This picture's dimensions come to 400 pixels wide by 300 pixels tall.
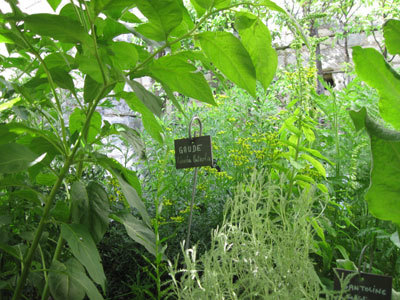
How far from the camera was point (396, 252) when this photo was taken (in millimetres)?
1348

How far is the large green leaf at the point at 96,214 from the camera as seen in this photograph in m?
0.69

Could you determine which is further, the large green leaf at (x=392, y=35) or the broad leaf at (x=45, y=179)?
the broad leaf at (x=45, y=179)

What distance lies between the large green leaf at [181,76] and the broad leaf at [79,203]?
9.6 inches

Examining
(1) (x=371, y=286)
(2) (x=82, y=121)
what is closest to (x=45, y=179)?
(2) (x=82, y=121)

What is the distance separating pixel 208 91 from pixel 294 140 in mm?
870

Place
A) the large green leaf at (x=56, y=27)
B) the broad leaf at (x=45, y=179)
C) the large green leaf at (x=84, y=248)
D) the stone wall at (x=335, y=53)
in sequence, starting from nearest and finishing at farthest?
the large green leaf at (x=56, y=27), the large green leaf at (x=84, y=248), the broad leaf at (x=45, y=179), the stone wall at (x=335, y=53)

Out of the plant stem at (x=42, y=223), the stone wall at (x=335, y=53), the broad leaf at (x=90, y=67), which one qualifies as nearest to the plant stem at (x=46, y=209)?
the plant stem at (x=42, y=223)

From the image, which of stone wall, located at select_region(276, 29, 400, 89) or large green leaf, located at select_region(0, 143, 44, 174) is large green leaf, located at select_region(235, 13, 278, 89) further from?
stone wall, located at select_region(276, 29, 400, 89)

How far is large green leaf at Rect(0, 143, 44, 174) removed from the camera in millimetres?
527

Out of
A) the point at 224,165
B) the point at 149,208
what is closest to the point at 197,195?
the point at 149,208

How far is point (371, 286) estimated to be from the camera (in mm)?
897

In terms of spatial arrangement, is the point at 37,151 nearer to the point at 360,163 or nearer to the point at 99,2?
the point at 99,2

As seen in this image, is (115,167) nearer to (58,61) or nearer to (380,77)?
(58,61)

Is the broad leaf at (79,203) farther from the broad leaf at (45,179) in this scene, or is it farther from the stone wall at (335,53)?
the stone wall at (335,53)
